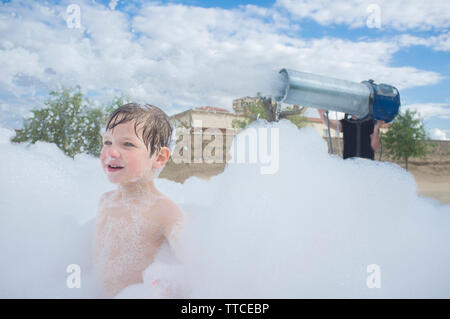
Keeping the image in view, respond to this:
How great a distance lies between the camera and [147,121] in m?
1.69

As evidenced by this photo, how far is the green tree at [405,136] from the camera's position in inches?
706

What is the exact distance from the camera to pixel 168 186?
2.44m

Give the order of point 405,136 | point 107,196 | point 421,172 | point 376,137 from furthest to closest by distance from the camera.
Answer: point 421,172
point 405,136
point 376,137
point 107,196

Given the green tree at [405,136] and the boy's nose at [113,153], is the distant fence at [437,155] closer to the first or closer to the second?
the green tree at [405,136]

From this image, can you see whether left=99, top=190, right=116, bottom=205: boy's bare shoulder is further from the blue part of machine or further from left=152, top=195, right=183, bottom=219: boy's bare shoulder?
the blue part of machine

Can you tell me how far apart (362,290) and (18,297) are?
66.2 inches

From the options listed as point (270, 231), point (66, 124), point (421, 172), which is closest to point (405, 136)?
point (421, 172)

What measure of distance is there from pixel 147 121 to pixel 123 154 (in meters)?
0.19

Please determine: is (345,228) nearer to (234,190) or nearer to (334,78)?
(234,190)

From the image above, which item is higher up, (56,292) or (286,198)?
(286,198)

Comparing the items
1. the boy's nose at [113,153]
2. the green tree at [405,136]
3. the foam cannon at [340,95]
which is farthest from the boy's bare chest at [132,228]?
the green tree at [405,136]

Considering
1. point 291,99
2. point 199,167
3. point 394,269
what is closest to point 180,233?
point 291,99

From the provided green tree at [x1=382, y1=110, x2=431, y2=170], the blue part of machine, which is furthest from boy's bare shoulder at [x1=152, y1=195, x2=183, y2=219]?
green tree at [x1=382, y1=110, x2=431, y2=170]

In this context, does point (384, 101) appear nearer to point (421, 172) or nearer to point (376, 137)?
point (376, 137)
